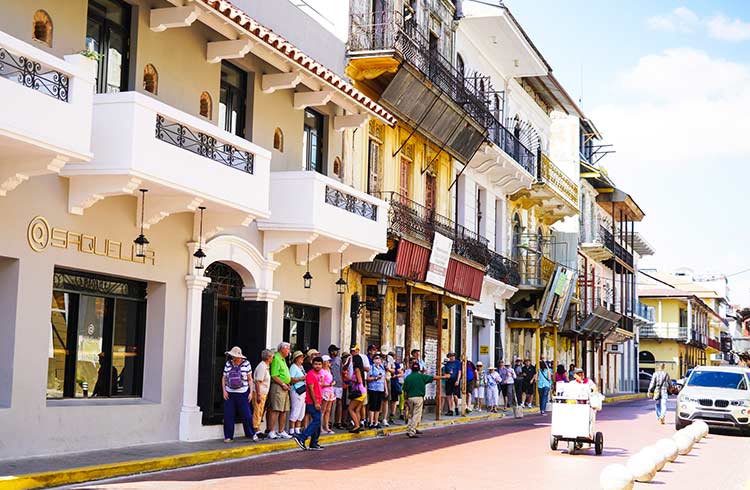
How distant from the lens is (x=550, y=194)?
42.6m

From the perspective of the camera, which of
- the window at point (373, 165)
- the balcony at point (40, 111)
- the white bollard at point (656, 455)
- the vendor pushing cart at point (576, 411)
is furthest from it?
the window at point (373, 165)

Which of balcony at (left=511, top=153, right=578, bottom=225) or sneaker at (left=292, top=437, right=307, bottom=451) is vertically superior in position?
balcony at (left=511, top=153, right=578, bottom=225)

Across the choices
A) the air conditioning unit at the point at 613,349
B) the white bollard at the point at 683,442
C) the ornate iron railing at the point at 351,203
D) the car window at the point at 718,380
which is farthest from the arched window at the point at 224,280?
the air conditioning unit at the point at 613,349

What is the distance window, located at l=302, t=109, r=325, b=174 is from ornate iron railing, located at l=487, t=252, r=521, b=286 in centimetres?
1300

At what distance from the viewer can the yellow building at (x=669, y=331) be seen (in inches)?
3285

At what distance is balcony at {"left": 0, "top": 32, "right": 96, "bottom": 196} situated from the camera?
42.3ft

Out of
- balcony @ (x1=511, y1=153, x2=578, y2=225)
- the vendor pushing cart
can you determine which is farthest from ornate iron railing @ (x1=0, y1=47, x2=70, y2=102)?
balcony @ (x1=511, y1=153, x2=578, y2=225)

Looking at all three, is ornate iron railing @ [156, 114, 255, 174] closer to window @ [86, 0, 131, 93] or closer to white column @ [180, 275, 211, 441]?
window @ [86, 0, 131, 93]

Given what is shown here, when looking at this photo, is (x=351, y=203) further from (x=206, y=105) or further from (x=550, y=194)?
(x=550, y=194)

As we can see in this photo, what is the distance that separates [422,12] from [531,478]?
1834cm

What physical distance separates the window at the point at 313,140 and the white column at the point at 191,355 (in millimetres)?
5411

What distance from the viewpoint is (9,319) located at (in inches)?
567

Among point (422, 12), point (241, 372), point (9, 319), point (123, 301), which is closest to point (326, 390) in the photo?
point (241, 372)

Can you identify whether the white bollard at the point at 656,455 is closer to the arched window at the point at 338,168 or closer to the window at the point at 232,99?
the window at the point at 232,99
